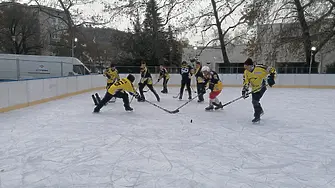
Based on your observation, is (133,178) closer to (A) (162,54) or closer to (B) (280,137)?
(B) (280,137)

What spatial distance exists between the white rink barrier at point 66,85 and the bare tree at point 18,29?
16.4m

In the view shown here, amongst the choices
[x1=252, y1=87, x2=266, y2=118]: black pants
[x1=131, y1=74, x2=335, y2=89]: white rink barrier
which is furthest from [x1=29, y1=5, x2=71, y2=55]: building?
[x1=252, y1=87, x2=266, y2=118]: black pants

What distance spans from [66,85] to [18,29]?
21.4 m

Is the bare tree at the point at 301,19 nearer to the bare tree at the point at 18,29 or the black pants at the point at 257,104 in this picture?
the black pants at the point at 257,104

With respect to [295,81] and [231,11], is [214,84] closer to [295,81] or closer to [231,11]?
[295,81]

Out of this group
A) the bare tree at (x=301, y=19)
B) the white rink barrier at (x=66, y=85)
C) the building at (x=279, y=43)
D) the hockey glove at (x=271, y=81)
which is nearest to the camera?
the hockey glove at (x=271, y=81)

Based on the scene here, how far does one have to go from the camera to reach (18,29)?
90.2ft

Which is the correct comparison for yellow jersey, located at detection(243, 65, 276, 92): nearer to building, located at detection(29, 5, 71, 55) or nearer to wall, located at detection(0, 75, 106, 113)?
wall, located at detection(0, 75, 106, 113)

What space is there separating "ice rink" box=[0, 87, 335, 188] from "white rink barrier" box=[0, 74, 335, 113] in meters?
0.82

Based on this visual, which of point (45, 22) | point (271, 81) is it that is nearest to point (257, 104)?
point (271, 81)

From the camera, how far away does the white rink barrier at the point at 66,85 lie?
7.02 metres

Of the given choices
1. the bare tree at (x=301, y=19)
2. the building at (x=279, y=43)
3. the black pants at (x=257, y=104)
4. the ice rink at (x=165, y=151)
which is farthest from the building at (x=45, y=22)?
the black pants at (x=257, y=104)

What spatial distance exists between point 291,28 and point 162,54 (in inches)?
368

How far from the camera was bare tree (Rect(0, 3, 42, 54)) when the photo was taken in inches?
1018
